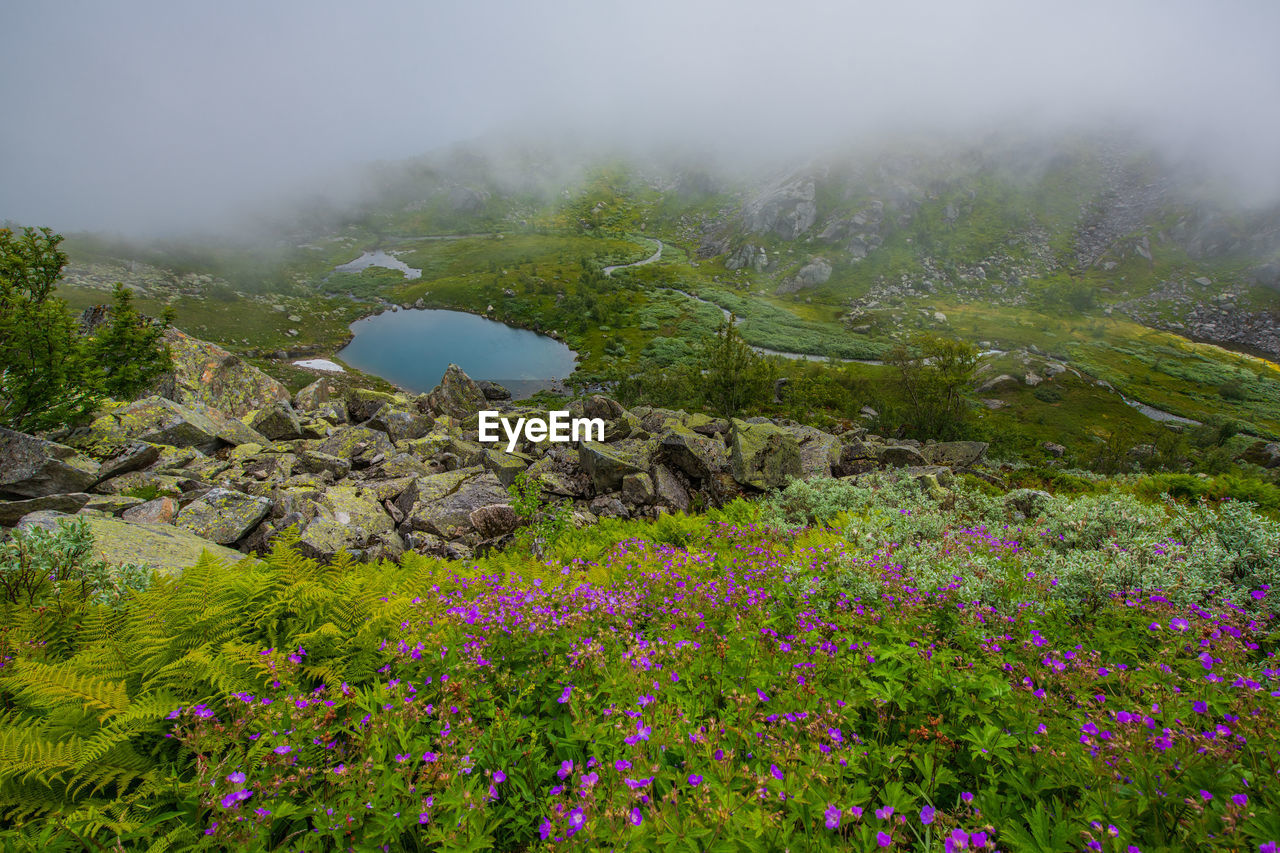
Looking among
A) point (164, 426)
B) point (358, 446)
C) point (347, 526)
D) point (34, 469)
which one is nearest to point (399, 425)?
point (358, 446)

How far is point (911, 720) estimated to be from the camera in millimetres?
4910

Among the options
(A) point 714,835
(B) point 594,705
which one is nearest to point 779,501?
(B) point 594,705

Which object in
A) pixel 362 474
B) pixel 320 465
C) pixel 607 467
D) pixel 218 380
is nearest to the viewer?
pixel 607 467

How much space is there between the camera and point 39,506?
11750mm

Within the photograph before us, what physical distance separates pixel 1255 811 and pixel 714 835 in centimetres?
321

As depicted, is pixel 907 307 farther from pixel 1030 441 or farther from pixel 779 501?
pixel 779 501

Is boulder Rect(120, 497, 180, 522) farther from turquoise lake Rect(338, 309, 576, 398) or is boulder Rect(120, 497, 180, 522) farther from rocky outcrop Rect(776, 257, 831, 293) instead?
rocky outcrop Rect(776, 257, 831, 293)

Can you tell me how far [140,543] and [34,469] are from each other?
6.74 m

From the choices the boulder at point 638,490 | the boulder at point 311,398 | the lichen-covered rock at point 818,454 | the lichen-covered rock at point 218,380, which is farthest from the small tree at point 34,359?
the lichen-covered rock at point 818,454

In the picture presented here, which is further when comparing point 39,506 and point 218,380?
point 218,380

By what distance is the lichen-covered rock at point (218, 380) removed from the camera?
3228 cm

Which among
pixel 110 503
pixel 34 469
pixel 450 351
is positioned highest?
pixel 34 469

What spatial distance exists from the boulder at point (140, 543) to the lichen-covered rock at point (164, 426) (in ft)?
37.9

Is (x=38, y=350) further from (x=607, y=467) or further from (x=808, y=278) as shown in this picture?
(x=808, y=278)
